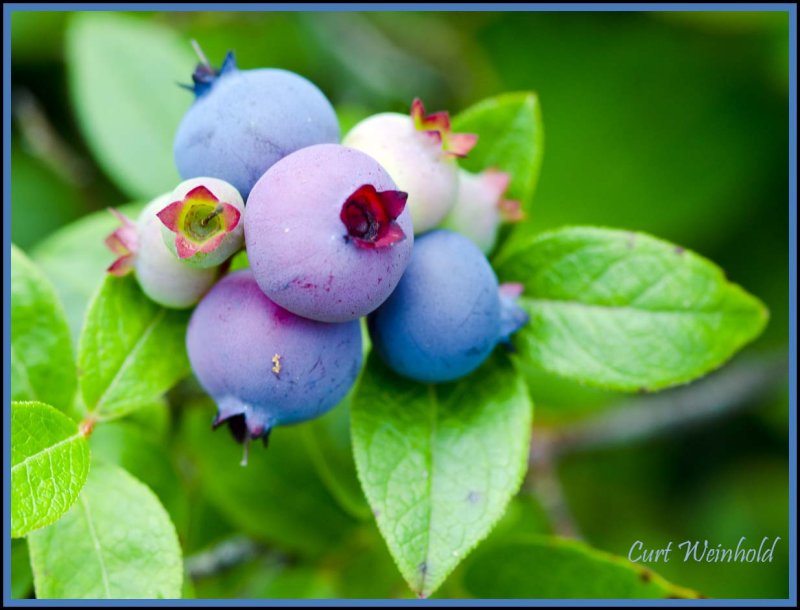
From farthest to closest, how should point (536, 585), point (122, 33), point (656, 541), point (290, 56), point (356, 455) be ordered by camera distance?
1. point (290, 56)
2. point (656, 541)
3. point (122, 33)
4. point (536, 585)
5. point (356, 455)

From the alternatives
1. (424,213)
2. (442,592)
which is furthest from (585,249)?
(442,592)

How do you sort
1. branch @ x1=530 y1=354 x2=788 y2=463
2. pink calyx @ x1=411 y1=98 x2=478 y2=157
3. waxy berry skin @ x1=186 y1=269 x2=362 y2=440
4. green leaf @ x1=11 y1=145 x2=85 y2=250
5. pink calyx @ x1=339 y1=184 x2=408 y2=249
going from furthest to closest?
green leaf @ x1=11 y1=145 x2=85 y2=250 → branch @ x1=530 y1=354 x2=788 y2=463 → pink calyx @ x1=411 y1=98 x2=478 y2=157 → waxy berry skin @ x1=186 y1=269 x2=362 y2=440 → pink calyx @ x1=339 y1=184 x2=408 y2=249

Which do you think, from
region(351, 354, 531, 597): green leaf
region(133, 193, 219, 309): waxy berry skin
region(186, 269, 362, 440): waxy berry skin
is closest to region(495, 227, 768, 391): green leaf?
region(351, 354, 531, 597): green leaf

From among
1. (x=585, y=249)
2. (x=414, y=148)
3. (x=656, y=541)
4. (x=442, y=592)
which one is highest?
(x=414, y=148)

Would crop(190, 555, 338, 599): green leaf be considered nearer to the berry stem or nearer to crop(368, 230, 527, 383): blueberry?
crop(368, 230, 527, 383): blueberry

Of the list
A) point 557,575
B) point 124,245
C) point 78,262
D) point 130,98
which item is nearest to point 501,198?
point 124,245

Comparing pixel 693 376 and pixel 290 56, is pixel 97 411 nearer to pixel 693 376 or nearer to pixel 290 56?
pixel 693 376

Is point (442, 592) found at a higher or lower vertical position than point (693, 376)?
lower

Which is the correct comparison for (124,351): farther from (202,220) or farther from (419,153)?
(419,153)
